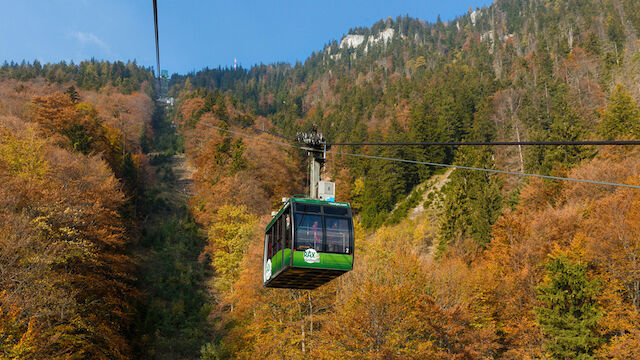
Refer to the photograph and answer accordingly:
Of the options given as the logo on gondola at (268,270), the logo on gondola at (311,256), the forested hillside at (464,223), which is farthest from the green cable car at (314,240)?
the forested hillside at (464,223)

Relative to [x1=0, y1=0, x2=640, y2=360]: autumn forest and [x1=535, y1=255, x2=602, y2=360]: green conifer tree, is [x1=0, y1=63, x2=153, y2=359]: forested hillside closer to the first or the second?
[x1=0, y1=0, x2=640, y2=360]: autumn forest

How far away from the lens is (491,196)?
46.3m

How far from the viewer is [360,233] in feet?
144

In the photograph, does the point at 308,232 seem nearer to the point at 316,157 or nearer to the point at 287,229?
the point at 287,229

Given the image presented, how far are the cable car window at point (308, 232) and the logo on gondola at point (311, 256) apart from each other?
0.12 metres

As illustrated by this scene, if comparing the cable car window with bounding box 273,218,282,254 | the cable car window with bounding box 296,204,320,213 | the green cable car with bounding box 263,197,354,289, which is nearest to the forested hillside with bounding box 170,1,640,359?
the cable car window with bounding box 273,218,282,254

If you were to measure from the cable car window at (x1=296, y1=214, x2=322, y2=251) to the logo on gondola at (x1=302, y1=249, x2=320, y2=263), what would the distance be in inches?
4.9

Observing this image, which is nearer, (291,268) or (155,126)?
(291,268)

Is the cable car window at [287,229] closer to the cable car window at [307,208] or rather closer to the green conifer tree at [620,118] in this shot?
the cable car window at [307,208]

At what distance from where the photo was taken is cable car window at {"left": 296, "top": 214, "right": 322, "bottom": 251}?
13.6 metres

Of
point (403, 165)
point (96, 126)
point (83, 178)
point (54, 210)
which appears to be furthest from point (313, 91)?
point (54, 210)

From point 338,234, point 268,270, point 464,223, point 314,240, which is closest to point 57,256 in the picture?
point 268,270

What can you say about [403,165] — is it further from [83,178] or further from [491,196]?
[83,178]

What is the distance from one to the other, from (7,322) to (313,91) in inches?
5392
